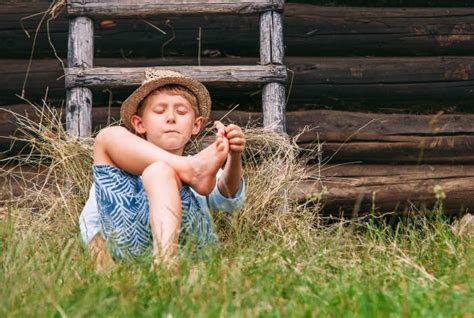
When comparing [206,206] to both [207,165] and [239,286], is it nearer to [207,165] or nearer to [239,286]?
[207,165]

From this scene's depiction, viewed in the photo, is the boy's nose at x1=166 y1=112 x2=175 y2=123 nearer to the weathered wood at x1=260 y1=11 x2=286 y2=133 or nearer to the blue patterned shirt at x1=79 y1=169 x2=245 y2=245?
the blue patterned shirt at x1=79 y1=169 x2=245 y2=245

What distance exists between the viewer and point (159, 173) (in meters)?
4.00

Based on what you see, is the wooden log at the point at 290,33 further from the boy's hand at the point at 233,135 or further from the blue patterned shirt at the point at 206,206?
the boy's hand at the point at 233,135

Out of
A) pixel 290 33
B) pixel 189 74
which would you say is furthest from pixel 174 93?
pixel 290 33

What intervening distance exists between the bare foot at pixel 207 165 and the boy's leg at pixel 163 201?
74 millimetres

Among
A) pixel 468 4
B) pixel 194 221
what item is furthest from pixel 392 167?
pixel 194 221

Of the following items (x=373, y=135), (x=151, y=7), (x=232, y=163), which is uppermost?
(x=151, y=7)

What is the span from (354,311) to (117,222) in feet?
5.06

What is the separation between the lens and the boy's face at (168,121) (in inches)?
170

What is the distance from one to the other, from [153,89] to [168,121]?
0.19m

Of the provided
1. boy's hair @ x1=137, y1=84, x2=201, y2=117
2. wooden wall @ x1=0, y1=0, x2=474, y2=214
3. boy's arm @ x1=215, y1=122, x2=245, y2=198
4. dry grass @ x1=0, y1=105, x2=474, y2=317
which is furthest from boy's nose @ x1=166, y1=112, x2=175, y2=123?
wooden wall @ x1=0, y1=0, x2=474, y2=214

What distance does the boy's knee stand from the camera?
4.00 metres

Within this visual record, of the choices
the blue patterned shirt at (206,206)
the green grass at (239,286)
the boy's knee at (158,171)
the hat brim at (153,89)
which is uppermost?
the hat brim at (153,89)

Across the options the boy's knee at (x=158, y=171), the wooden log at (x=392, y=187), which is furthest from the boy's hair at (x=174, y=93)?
the wooden log at (x=392, y=187)
